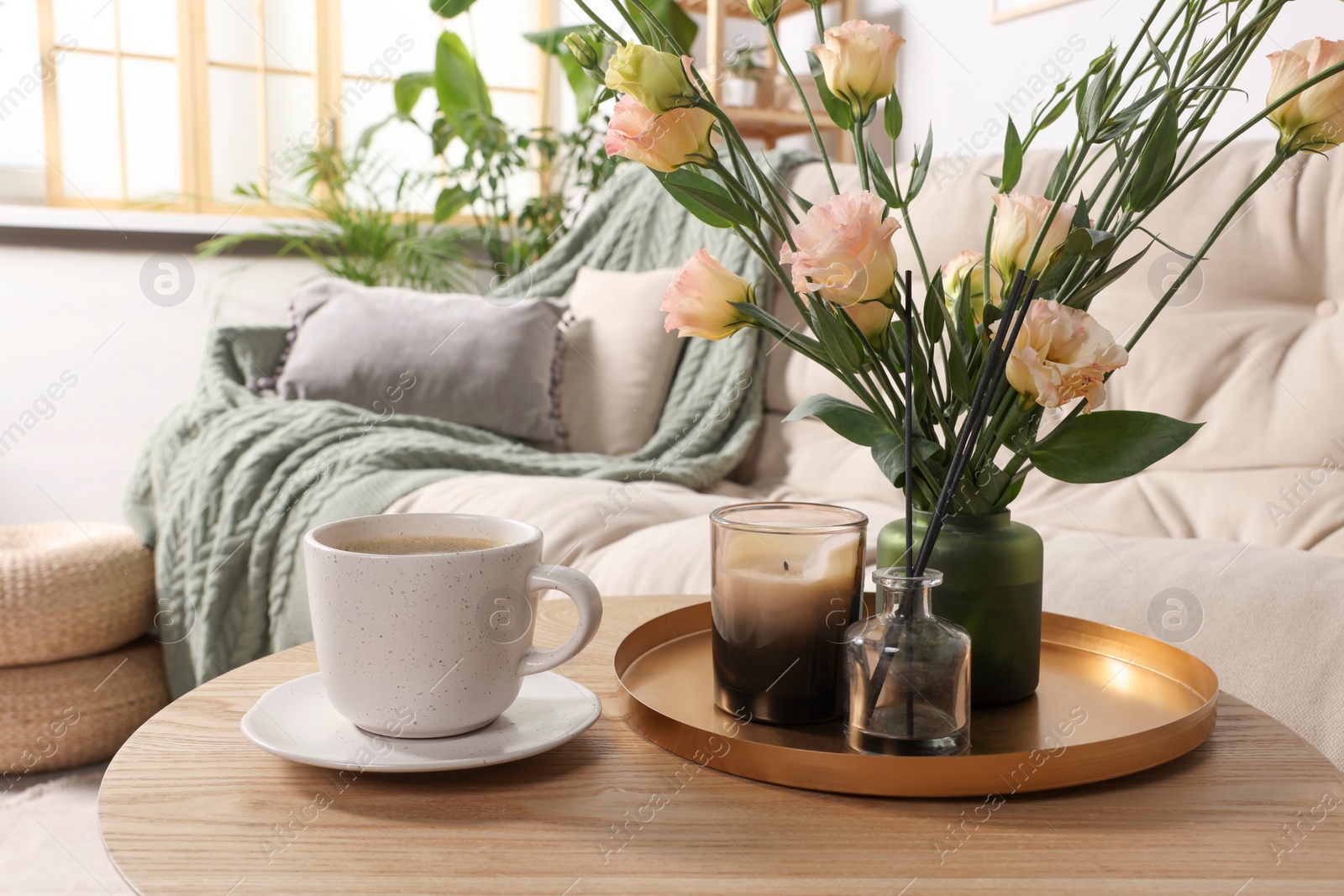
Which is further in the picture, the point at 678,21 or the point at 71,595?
the point at 678,21

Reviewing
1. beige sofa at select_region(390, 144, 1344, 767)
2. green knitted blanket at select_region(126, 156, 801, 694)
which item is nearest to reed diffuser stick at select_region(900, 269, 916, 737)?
Result: beige sofa at select_region(390, 144, 1344, 767)

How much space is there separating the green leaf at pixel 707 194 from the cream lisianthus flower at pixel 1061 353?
0.45ft

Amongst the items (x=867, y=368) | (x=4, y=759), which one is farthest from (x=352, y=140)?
(x=867, y=368)

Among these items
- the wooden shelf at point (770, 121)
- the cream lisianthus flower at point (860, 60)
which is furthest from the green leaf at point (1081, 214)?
the wooden shelf at point (770, 121)

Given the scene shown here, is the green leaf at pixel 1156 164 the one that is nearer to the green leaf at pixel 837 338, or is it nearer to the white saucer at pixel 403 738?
the green leaf at pixel 837 338

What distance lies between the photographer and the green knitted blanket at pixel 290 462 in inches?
56.6

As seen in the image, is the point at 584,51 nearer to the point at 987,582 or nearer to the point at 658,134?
the point at 658,134

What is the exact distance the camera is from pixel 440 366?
1.80 m

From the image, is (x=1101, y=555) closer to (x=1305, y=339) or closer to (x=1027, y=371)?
(x=1305, y=339)

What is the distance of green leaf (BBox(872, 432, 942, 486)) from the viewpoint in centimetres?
50

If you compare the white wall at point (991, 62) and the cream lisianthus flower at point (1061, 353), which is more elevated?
the white wall at point (991, 62)

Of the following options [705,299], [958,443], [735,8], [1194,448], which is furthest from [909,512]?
[735,8]

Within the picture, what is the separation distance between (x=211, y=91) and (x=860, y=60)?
2458 millimetres

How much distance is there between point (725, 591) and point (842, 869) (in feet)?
0.51
